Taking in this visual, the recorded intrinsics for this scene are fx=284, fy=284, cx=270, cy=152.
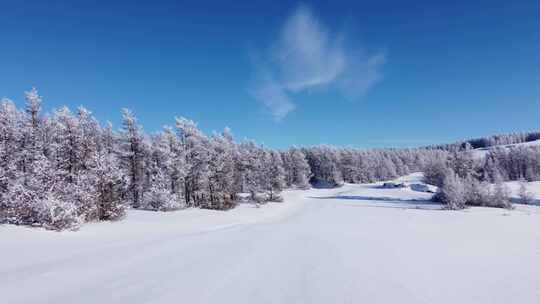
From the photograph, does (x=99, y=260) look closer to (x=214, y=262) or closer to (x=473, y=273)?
(x=214, y=262)

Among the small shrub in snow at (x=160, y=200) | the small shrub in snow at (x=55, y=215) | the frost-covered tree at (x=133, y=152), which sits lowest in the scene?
the small shrub in snow at (x=160, y=200)

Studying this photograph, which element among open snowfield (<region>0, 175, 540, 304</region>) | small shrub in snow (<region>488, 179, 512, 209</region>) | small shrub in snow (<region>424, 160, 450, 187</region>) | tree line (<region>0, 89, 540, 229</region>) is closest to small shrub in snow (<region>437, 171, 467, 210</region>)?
tree line (<region>0, 89, 540, 229</region>)

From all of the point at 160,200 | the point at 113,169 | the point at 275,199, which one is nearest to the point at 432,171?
the point at 275,199

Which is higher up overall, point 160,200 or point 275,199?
point 160,200

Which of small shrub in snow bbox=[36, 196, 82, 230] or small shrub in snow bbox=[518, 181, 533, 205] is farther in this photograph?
small shrub in snow bbox=[518, 181, 533, 205]

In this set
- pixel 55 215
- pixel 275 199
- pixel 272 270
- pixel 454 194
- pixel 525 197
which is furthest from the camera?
pixel 275 199

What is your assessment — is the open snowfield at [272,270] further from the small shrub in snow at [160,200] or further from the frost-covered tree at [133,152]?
the frost-covered tree at [133,152]

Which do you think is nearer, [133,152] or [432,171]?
[133,152]

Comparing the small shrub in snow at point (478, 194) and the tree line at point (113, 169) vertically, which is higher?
the tree line at point (113, 169)

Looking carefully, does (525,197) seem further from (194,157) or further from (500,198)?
(194,157)

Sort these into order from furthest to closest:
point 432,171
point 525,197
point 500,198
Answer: point 432,171 → point 525,197 → point 500,198

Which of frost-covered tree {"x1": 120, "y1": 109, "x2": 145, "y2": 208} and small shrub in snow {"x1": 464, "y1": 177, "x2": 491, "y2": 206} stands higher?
frost-covered tree {"x1": 120, "y1": 109, "x2": 145, "y2": 208}

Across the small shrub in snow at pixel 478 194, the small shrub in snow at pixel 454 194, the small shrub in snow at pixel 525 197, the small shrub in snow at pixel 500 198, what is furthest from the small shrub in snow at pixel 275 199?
the small shrub in snow at pixel 525 197

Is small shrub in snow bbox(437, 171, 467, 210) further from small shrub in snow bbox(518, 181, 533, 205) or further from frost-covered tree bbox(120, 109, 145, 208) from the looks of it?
frost-covered tree bbox(120, 109, 145, 208)
